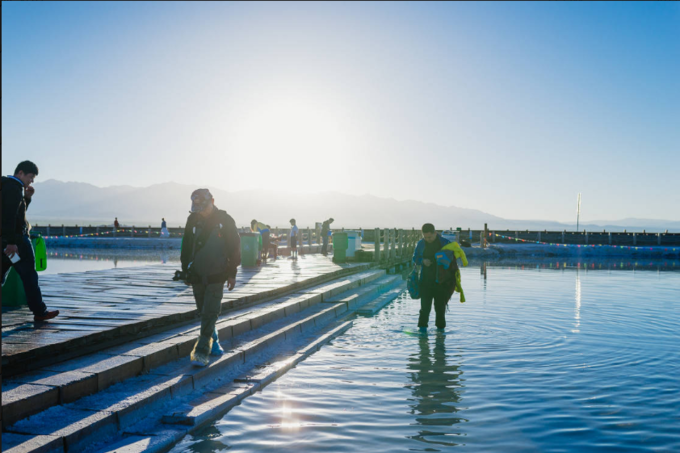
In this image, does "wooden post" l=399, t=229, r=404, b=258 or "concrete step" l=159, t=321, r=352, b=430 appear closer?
"concrete step" l=159, t=321, r=352, b=430

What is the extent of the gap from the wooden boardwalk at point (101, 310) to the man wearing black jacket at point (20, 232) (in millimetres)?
316

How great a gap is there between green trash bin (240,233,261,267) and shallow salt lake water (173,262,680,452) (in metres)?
6.73

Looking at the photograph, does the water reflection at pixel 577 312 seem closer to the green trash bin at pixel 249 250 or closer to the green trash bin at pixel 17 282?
the green trash bin at pixel 17 282

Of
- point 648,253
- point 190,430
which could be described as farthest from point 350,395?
point 648,253

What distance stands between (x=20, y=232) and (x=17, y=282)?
189 centimetres

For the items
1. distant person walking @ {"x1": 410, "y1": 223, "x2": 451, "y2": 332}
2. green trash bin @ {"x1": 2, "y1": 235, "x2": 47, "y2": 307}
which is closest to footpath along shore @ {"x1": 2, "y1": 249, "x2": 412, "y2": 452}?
green trash bin @ {"x1": 2, "y1": 235, "x2": 47, "y2": 307}

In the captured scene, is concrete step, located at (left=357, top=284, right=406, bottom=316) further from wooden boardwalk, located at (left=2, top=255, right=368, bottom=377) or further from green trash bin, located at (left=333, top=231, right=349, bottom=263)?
green trash bin, located at (left=333, top=231, right=349, bottom=263)

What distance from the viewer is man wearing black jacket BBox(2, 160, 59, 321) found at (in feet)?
17.9

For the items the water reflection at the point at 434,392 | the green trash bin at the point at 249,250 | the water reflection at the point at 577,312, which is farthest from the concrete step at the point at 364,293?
the water reflection at the point at 577,312

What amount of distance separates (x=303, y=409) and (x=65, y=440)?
215 cm

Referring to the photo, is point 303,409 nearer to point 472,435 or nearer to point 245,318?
point 472,435

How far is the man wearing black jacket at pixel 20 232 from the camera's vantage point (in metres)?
5.47

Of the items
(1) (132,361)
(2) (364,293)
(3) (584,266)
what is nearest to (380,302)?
(2) (364,293)

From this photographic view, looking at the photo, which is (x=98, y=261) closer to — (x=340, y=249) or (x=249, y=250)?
(x=340, y=249)
